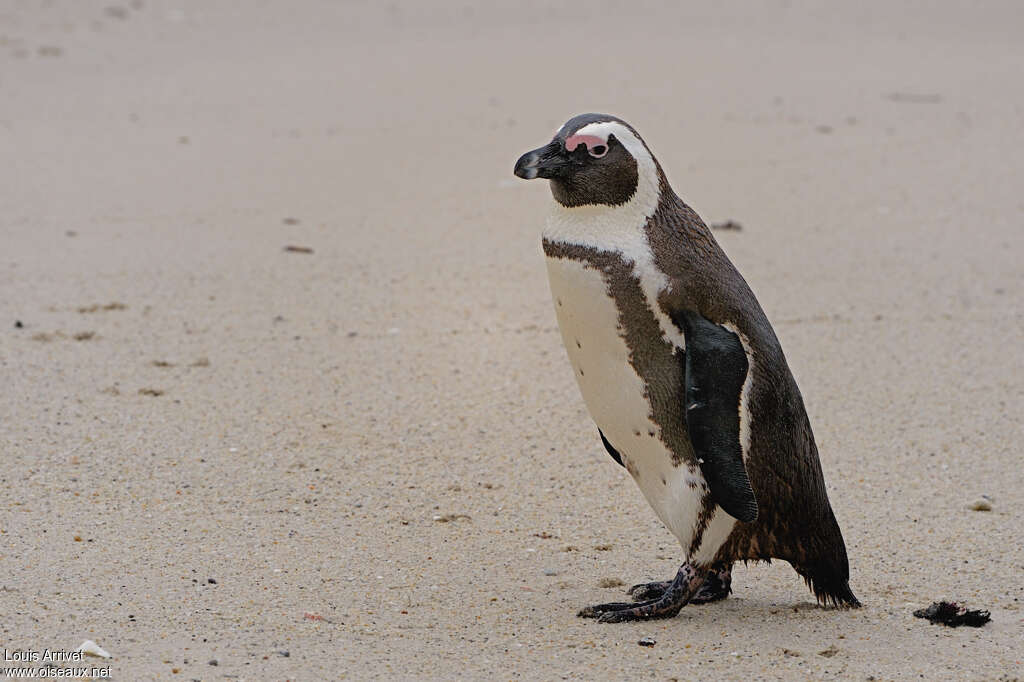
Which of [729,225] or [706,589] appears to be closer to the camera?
[706,589]

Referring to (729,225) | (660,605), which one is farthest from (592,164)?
(729,225)

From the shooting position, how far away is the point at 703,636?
3.69 meters

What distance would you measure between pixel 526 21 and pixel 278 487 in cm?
1033

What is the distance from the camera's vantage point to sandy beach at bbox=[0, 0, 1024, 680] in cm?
368

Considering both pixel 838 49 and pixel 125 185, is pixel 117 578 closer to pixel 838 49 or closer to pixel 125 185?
pixel 125 185

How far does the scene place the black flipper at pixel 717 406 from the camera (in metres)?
3.51

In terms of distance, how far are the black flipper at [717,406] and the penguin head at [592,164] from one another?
35 cm

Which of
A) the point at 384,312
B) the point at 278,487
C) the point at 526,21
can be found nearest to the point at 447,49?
the point at 526,21

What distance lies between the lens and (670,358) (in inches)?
142

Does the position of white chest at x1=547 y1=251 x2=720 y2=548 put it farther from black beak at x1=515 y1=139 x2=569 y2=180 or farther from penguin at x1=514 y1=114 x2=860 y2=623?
black beak at x1=515 y1=139 x2=569 y2=180

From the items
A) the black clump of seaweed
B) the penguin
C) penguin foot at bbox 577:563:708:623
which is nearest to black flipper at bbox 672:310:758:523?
the penguin

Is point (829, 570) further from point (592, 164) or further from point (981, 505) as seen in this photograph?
point (592, 164)

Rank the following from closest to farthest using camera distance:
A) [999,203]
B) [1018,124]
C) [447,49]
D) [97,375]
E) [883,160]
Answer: [97,375] → [999,203] → [883,160] → [1018,124] → [447,49]

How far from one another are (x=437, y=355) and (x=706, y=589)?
7.55ft
